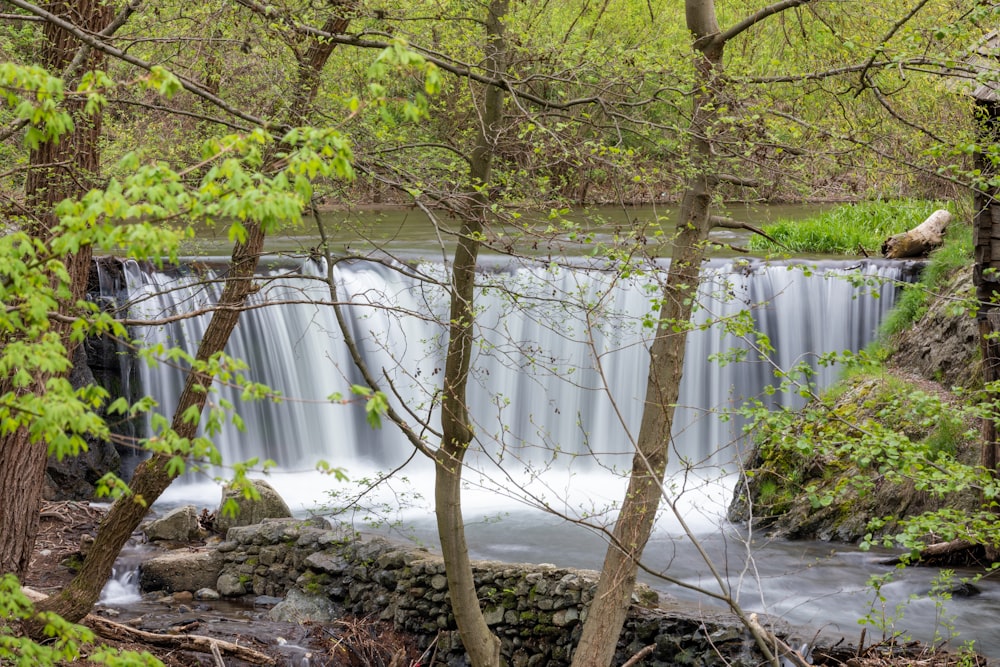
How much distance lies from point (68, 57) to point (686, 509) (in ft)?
26.3

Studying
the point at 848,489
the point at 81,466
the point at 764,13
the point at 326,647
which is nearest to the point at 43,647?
the point at 326,647

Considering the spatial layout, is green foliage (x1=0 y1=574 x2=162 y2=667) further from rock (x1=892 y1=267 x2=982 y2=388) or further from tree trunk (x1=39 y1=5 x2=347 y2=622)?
rock (x1=892 y1=267 x2=982 y2=388)

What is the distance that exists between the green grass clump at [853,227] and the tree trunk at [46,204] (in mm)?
10348

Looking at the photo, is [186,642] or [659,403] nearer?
[659,403]

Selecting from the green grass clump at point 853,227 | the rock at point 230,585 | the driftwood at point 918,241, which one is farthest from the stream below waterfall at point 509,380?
the rock at point 230,585

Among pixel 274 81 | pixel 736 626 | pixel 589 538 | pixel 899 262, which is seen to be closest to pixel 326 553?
pixel 589 538

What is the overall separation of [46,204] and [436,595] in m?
4.24

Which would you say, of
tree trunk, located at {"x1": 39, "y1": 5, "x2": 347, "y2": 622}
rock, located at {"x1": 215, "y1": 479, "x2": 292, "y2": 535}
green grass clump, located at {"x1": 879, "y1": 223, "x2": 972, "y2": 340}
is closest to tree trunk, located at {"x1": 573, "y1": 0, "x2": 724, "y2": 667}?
tree trunk, located at {"x1": 39, "y1": 5, "x2": 347, "y2": 622}

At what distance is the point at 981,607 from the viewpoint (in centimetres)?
825

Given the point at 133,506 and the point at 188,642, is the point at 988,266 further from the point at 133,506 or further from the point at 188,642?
the point at 188,642

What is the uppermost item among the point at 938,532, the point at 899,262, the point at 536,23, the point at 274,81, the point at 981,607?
the point at 536,23

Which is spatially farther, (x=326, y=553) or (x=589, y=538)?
(x=589, y=538)

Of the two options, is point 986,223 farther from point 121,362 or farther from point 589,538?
point 121,362

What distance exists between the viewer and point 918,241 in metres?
13.1
